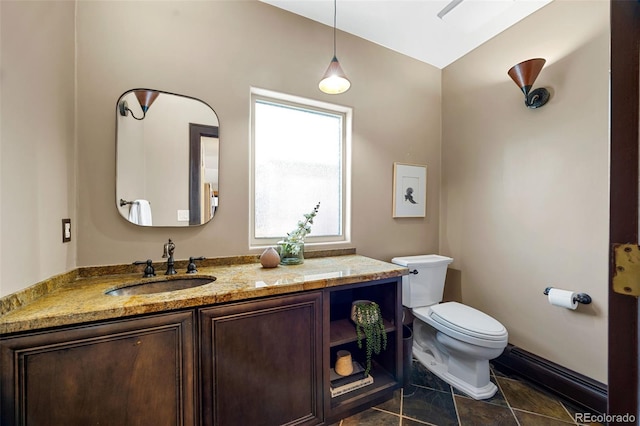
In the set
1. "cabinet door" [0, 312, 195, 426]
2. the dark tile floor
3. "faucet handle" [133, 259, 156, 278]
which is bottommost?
the dark tile floor

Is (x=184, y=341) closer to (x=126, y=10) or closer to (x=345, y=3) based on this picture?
(x=126, y=10)

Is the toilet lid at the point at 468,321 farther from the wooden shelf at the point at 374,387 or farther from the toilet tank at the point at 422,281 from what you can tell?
the wooden shelf at the point at 374,387

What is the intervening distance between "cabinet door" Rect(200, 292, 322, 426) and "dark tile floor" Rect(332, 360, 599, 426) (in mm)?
387

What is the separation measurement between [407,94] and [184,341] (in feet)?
8.52

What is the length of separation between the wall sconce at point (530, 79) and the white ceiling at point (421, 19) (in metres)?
0.48

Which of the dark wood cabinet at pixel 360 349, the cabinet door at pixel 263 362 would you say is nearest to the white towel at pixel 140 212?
the cabinet door at pixel 263 362

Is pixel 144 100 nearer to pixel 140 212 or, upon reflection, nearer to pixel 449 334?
pixel 140 212

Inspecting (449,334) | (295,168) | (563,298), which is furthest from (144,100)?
(563,298)

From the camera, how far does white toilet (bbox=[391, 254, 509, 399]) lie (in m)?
1.62

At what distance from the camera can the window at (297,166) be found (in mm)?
1956

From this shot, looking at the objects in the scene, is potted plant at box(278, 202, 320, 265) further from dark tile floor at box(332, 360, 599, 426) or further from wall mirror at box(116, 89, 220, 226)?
dark tile floor at box(332, 360, 599, 426)

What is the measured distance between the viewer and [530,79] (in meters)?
1.77

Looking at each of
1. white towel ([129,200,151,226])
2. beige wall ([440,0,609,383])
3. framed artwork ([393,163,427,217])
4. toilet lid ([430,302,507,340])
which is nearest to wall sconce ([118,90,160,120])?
white towel ([129,200,151,226])

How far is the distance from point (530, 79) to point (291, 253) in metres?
2.06
